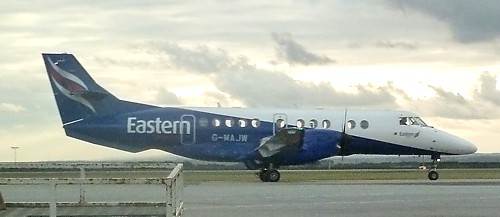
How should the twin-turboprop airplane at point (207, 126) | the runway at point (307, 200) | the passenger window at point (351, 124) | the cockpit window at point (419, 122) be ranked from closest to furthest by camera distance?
the runway at point (307, 200), the twin-turboprop airplane at point (207, 126), the passenger window at point (351, 124), the cockpit window at point (419, 122)

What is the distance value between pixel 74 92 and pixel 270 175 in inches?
356

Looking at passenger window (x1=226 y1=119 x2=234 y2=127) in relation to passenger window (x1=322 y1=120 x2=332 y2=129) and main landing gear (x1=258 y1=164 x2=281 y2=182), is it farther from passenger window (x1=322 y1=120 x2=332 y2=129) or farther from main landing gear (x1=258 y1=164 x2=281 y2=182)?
passenger window (x1=322 y1=120 x2=332 y2=129)

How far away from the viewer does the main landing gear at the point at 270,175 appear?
37.4 metres

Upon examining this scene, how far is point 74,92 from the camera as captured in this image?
39094 millimetres

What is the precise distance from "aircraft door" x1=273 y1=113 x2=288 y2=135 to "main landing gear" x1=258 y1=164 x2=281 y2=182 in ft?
5.34

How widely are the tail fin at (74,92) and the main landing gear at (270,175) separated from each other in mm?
6751

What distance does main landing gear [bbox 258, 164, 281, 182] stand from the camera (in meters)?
37.4

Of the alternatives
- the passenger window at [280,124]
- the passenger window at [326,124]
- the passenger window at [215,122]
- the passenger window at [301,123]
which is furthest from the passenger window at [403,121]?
the passenger window at [215,122]

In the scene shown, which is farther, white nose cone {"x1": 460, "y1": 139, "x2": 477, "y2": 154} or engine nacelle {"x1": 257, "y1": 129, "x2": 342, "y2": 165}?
white nose cone {"x1": 460, "y1": 139, "x2": 477, "y2": 154}

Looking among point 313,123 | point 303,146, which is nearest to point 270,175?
point 303,146

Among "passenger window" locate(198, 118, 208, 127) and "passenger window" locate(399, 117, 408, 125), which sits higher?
Result: "passenger window" locate(399, 117, 408, 125)

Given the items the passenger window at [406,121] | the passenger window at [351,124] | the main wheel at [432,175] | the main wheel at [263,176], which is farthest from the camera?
the passenger window at [406,121]

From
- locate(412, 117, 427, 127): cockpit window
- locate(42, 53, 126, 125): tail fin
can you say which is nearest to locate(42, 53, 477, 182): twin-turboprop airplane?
locate(42, 53, 126, 125): tail fin

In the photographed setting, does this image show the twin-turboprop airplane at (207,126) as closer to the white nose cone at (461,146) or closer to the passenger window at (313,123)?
the passenger window at (313,123)
